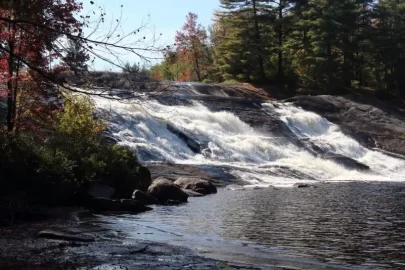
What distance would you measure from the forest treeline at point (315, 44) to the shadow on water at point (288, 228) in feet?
111

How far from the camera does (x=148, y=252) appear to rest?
10.9 m

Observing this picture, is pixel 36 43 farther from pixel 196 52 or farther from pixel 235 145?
pixel 196 52

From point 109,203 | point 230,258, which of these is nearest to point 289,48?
point 109,203

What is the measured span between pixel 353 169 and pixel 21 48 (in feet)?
89.3

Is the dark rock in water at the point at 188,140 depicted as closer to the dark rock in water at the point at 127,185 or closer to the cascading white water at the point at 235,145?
the cascading white water at the point at 235,145

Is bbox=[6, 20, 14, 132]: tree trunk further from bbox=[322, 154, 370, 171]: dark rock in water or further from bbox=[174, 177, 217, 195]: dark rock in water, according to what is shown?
bbox=[322, 154, 370, 171]: dark rock in water

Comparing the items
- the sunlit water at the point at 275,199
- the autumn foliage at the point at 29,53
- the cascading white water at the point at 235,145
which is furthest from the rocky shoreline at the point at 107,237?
the autumn foliage at the point at 29,53

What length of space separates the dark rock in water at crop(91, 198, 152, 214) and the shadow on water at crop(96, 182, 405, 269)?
70 centimetres

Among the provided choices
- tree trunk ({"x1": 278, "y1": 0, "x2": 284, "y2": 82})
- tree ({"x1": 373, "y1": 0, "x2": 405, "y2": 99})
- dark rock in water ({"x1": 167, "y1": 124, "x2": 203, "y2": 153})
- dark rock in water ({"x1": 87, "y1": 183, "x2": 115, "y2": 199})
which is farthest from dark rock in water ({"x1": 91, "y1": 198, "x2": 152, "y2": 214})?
tree ({"x1": 373, "y1": 0, "x2": 405, "y2": 99})

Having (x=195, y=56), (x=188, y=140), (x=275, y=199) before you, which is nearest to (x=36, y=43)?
(x=275, y=199)

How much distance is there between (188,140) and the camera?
3569cm

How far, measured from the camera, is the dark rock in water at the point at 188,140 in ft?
115

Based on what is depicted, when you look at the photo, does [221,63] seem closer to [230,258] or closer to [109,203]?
[109,203]

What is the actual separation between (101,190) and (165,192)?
329 cm
